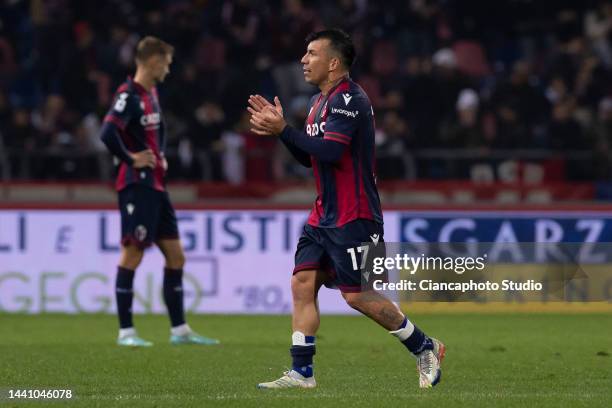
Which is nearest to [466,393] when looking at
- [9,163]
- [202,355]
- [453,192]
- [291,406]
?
[291,406]

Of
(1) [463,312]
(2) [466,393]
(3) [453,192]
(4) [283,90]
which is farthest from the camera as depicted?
(4) [283,90]

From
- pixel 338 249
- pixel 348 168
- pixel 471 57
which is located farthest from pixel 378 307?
pixel 471 57

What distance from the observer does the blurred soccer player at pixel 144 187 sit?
36.6 ft

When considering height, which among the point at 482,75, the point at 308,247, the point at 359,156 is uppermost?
the point at 482,75

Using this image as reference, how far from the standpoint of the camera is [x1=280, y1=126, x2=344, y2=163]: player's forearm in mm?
7891

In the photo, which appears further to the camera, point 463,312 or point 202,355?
point 463,312

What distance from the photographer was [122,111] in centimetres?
1106

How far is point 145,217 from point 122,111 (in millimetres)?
845

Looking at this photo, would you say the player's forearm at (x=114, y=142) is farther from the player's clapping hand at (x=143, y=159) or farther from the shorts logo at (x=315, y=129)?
the shorts logo at (x=315, y=129)

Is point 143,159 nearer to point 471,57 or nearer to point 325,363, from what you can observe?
point 325,363

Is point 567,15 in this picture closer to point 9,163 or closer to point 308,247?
point 9,163

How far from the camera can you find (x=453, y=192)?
1609cm

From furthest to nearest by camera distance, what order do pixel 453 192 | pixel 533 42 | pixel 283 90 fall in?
pixel 533 42 < pixel 283 90 < pixel 453 192

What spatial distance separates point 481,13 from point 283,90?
3448 mm
